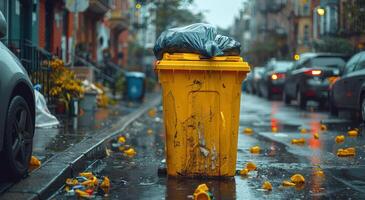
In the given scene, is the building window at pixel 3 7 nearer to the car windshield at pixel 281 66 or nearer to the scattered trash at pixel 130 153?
the scattered trash at pixel 130 153

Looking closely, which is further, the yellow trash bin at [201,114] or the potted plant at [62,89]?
the potted plant at [62,89]

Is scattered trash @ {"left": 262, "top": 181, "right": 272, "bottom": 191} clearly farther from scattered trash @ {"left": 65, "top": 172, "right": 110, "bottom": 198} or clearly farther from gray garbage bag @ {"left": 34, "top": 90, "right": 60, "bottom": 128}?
gray garbage bag @ {"left": 34, "top": 90, "right": 60, "bottom": 128}

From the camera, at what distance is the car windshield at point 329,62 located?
1814 centimetres

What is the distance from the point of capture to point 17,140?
19.9 ft

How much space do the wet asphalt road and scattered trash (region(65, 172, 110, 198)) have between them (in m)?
0.10

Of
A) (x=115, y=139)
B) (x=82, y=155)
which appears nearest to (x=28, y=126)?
(x=82, y=155)

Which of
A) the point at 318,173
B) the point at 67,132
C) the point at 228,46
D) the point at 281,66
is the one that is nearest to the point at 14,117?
the point at 228,46

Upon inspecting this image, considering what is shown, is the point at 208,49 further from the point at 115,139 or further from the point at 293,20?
the point at 293,20

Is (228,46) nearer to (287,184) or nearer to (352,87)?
(287,184)

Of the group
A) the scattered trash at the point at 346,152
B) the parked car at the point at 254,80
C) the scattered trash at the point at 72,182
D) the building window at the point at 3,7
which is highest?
the building window at the point at 3,7

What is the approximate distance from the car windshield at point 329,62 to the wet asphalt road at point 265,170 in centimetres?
591

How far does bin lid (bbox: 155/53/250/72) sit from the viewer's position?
641 cm

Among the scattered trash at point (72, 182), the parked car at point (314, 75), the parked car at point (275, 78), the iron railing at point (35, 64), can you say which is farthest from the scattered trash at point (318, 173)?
the parked car at point (275, 78)

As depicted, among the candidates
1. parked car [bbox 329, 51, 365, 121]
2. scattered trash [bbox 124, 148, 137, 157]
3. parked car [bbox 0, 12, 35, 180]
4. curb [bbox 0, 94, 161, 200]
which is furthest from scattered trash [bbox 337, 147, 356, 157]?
parked car [bbox 0, 12, 35, 180]
